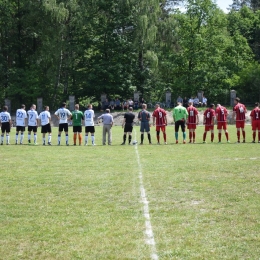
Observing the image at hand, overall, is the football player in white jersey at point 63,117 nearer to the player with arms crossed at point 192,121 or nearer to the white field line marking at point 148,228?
the player with arms crossed at point 192,121

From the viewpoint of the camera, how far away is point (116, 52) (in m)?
54.4

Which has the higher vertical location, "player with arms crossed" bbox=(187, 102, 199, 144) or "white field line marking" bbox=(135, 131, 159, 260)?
"player with arms crossed" bbox=(187, 102, 199, 144)

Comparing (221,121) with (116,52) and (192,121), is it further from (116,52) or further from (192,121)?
(116,52)

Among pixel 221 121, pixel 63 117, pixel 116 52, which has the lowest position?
pixel 221 121

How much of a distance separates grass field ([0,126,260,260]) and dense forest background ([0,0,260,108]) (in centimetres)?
3975

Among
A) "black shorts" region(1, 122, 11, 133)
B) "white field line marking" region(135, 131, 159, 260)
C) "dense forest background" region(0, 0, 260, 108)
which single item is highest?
"dense forest background" region(0, 0, 260, 108)

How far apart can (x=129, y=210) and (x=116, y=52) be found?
156ft

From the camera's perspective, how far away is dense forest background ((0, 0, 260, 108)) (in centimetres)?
5256

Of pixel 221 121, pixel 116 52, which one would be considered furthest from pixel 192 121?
pixel 116 52

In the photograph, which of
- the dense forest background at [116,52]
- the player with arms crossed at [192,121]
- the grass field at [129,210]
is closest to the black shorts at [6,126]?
the player with arms crossed at [192,121]

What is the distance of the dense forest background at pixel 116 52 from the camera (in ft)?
172

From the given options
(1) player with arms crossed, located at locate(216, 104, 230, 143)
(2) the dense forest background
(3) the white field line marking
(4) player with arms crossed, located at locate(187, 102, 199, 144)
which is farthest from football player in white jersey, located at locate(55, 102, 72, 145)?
(2) the dense forest background

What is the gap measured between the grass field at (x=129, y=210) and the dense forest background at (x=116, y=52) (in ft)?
130

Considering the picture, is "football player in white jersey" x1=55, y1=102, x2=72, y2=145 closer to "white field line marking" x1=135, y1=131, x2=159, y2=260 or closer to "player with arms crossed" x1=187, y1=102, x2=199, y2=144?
"player with arms crossed" x1=187, y1=102, x2=199, y2=144
